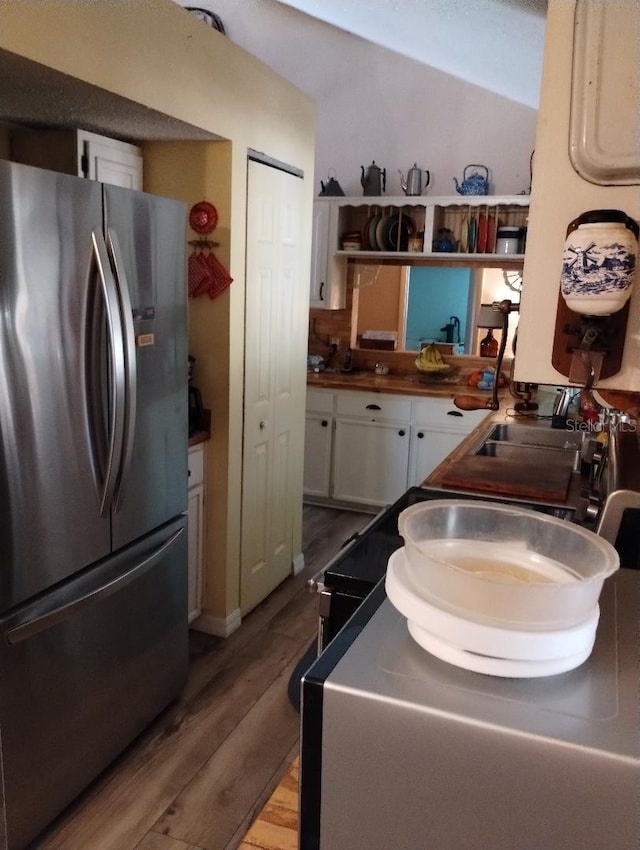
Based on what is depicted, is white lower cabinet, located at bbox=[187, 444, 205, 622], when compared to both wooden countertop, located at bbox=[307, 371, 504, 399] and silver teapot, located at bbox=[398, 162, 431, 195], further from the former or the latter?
silver teapot, located at bbox=[398, 162, 431, 195]

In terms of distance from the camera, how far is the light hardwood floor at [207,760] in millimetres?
1934

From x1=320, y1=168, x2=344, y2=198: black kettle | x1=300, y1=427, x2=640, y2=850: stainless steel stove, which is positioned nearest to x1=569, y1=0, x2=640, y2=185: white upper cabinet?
x1=300, y1=427, x2=640, y2=850: stainless steel stove

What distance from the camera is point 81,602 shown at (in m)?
1.89

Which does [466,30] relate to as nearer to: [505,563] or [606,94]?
[606,94]

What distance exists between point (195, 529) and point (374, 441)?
1.89 meters

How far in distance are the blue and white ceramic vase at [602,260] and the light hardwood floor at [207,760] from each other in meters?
1.72

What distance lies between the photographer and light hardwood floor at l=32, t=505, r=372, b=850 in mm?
1934

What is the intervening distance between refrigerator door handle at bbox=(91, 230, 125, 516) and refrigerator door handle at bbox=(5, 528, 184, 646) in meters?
0.22

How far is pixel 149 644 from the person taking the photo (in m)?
2.25

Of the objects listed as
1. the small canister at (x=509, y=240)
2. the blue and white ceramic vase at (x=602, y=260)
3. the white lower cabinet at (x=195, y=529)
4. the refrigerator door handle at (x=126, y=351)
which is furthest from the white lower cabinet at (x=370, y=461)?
the blue and white ceramic vase at (x=602, y=260)

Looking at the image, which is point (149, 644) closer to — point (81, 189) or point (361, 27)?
point (81, 189)

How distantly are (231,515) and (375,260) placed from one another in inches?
102

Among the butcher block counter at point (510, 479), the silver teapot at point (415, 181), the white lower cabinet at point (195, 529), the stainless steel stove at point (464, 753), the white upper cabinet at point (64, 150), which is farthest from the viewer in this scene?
the silver teapot at point (415, 181)

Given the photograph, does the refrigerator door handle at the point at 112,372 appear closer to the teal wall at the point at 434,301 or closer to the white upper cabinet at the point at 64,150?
the white upper cabinet at the point at 64,150
